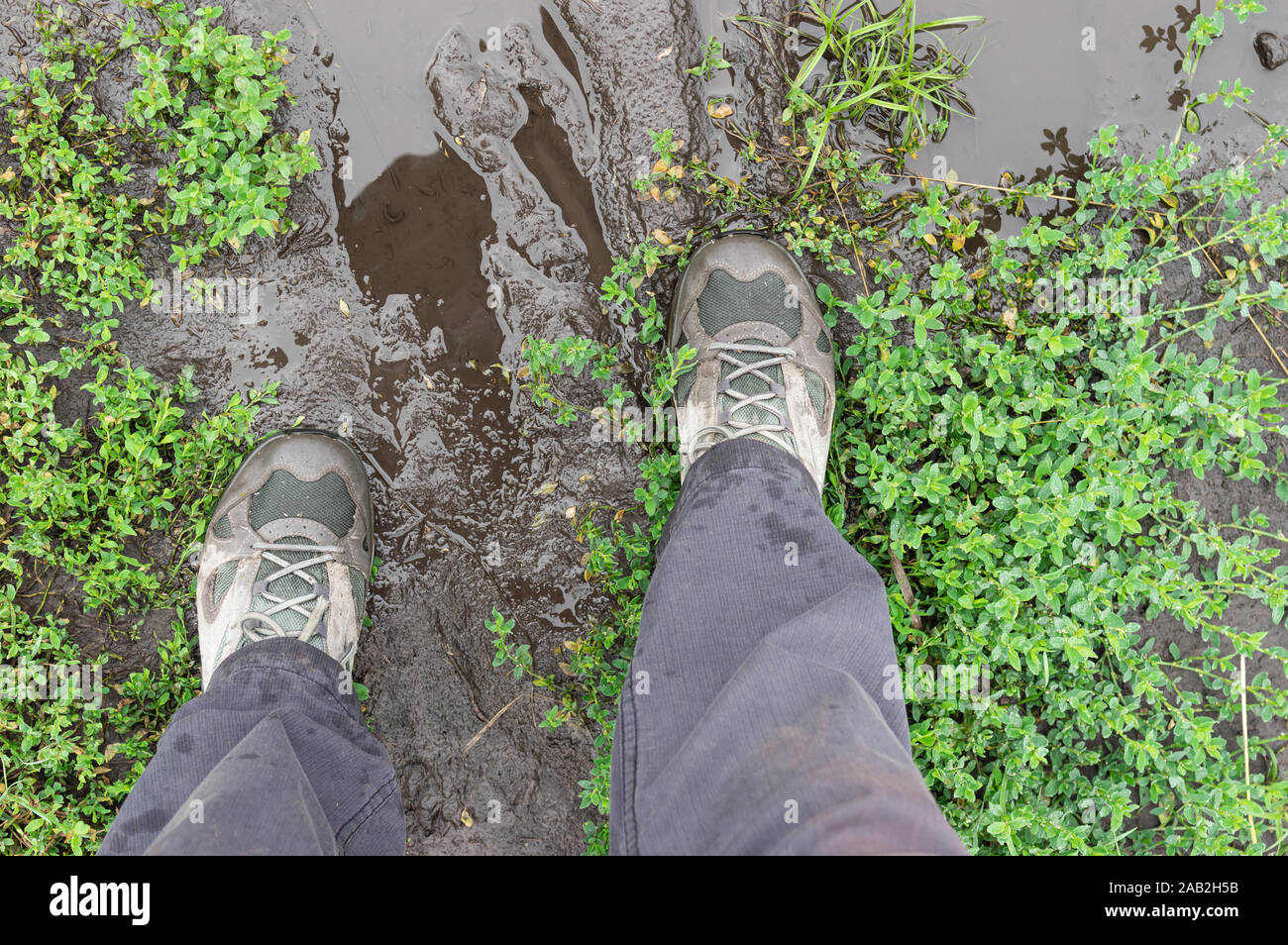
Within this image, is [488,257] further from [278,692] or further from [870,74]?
[278,692]

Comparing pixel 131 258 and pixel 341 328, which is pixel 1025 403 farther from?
pixel 131 258

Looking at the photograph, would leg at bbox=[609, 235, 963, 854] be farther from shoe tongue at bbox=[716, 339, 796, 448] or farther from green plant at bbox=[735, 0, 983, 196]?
green plant at bbox=[735, 0, 983, 196]

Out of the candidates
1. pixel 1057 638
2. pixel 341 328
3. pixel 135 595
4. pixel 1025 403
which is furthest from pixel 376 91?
pixel 1057 638

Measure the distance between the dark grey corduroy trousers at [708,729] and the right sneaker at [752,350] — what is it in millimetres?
170

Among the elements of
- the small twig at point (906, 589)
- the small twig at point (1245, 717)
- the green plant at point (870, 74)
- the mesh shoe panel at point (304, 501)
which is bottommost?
the small twig at point (1245, 717)

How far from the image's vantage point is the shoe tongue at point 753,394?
2.85 m

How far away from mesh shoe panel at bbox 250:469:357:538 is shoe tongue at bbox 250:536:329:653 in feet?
0.33

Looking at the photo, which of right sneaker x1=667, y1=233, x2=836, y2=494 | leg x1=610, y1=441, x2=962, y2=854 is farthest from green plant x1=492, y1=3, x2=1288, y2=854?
leg x1=610, y1=441, x2=962, y2=854

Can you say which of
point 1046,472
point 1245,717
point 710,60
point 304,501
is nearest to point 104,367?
point 304,501

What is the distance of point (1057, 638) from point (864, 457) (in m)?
0.92

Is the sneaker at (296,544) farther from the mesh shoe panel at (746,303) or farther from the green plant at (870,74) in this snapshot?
the green plant at (870,74)

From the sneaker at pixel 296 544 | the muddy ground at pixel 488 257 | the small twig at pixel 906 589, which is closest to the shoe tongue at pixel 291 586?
the sneaker at pixel 296 544

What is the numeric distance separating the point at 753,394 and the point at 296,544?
6.15 ft

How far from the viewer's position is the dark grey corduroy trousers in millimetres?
1582
